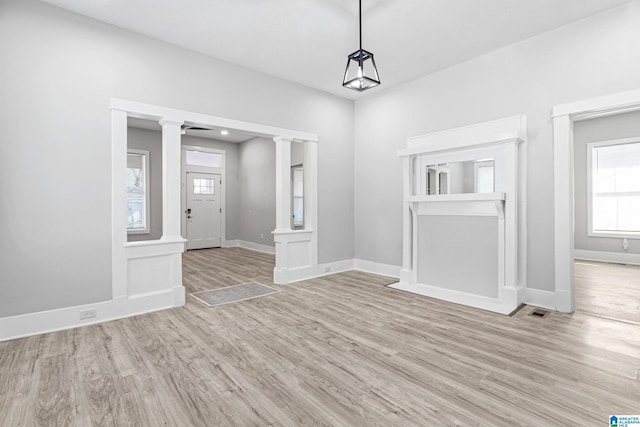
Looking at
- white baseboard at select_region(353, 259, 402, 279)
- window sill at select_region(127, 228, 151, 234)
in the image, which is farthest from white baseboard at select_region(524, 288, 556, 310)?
window sill at select_region(127, 228, 151, 234)

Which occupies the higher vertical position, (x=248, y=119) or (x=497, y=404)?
(x=248, y=119)

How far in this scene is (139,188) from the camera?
7.62 m

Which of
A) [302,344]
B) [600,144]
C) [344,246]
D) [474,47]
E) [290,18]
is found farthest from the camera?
[600,144]

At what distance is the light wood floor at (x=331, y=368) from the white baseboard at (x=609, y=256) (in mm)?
3367

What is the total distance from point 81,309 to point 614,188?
9.16m

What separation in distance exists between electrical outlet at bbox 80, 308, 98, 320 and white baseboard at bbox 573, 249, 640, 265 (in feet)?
28.2

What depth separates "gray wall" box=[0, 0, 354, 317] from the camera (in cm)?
280

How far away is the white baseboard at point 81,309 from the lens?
2.79m

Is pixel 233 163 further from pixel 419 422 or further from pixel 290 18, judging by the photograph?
pixel 419 422

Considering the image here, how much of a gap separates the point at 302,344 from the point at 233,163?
24.3 feet

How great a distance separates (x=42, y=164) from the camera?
2.93 metres

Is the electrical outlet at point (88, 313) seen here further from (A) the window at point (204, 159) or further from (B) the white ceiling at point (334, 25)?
(A) the window at point (204, 159)

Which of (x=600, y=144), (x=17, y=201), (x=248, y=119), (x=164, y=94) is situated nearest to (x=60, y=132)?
(x=17, y=201)

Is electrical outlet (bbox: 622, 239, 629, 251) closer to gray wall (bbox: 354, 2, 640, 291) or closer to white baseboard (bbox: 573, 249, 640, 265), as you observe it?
white baseboard (bbox: 573, 249, 640, 265)
